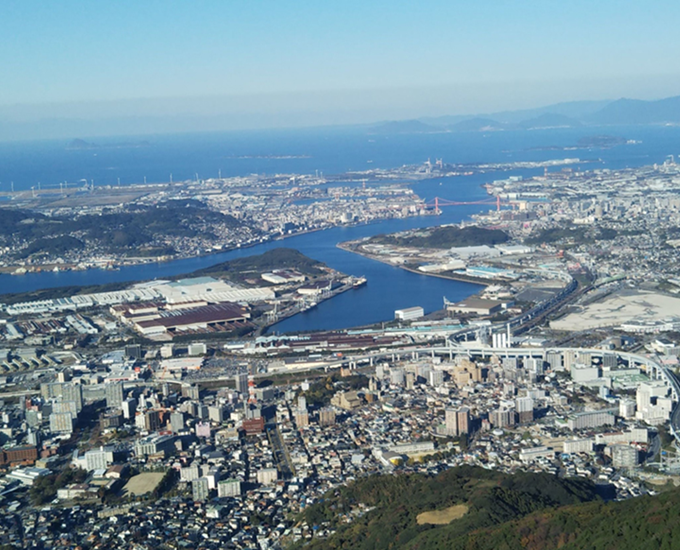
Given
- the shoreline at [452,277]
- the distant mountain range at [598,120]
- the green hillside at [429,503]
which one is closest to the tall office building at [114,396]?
the green hillside at [429,503]

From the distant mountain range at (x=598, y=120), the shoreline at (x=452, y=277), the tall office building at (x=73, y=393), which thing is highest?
the distant mountain range at (x=598, y=120)

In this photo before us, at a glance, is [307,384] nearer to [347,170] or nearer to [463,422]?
[463,422]

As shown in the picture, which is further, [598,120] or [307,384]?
[598,120]

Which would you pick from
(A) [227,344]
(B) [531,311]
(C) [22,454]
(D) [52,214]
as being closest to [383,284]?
(B) [531,311]

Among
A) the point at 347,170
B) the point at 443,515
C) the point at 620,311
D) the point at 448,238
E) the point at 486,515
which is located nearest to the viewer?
the point at 486,515

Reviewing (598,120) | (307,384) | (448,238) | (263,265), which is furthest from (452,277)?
(598,120)

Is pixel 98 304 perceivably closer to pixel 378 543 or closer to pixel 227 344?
pixel 227 344

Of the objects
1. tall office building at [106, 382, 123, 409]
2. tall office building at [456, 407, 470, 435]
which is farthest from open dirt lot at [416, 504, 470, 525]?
tall office building at [106, 382, 123, 409]

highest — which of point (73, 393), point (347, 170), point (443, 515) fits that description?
point (347, 170)

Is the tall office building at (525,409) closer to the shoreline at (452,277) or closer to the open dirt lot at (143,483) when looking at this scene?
the open dirt lot at (143,483)
